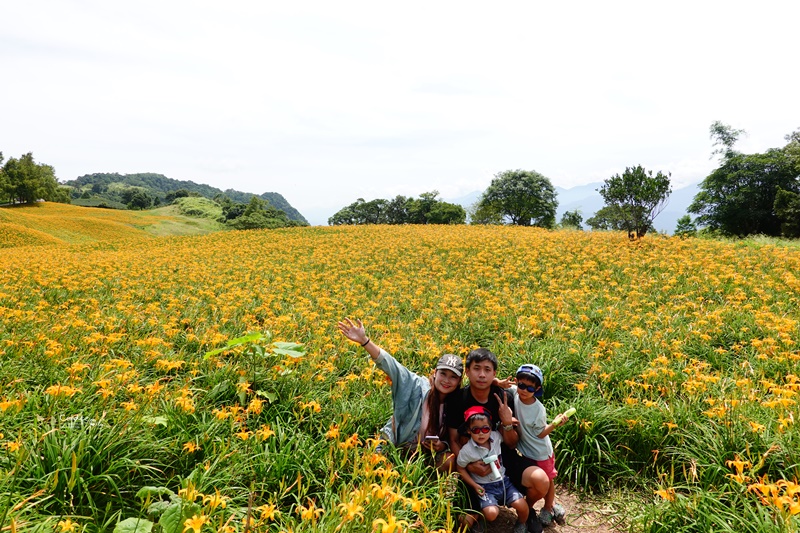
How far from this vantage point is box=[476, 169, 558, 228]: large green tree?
4291cm

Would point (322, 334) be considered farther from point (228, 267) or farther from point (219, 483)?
point (228, 267)

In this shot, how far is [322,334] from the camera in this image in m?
5.56

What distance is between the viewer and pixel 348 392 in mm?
4023

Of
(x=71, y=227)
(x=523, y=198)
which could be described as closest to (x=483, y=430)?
(x=71, y=227)

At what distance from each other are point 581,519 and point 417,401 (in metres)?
1.57

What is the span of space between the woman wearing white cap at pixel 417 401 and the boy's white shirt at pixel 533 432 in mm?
568

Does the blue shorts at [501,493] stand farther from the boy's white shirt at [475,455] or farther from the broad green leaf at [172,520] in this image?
the broad green leaf at [172,520]

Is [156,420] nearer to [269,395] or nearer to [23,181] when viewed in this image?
[269,395]

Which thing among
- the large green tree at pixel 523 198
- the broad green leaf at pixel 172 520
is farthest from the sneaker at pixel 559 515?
the large green tree at pixel 523 198

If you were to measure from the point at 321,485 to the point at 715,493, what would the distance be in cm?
261

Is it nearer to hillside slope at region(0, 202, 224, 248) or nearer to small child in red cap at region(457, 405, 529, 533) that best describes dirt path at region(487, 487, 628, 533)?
small child in red cap at region(457, 405, 529, 533)

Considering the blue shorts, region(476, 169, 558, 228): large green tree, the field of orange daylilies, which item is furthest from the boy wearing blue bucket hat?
region(476, 169, 558, 228): large green tree

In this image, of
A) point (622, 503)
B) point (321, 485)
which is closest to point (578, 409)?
point (622, 503)

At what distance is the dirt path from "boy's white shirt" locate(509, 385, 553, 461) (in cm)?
53
